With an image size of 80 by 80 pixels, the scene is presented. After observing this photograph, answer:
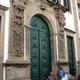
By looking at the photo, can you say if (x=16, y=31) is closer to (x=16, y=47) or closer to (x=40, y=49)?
(x=16, y=47)

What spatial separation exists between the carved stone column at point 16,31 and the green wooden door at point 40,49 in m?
0.87

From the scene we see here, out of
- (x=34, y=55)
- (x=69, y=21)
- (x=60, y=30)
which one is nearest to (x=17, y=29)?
(x=34, y=55)

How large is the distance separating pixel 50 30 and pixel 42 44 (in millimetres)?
1070

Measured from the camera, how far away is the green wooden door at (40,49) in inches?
313

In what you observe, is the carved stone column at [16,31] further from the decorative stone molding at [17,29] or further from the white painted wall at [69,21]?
the white painted wall at [69,21]

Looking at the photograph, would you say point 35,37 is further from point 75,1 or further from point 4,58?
point 75,1

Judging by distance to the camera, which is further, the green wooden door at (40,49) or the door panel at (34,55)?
the green wooden door at (40,49)

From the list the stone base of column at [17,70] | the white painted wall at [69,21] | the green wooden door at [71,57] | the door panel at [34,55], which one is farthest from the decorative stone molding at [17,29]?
the green wooden door at [71,57]

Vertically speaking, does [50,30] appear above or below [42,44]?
above

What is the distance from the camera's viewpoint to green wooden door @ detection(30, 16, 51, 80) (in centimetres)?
795

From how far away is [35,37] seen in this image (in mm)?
8258

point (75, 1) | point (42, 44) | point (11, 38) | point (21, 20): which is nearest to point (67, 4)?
point (75, 1)

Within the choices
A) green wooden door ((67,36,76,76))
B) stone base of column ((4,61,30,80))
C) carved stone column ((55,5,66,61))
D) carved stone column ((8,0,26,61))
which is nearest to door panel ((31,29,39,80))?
stone base of column ((4,61,30,80))

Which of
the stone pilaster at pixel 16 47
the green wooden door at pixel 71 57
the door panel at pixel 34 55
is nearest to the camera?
the stone pilaster at pixel 16 47
